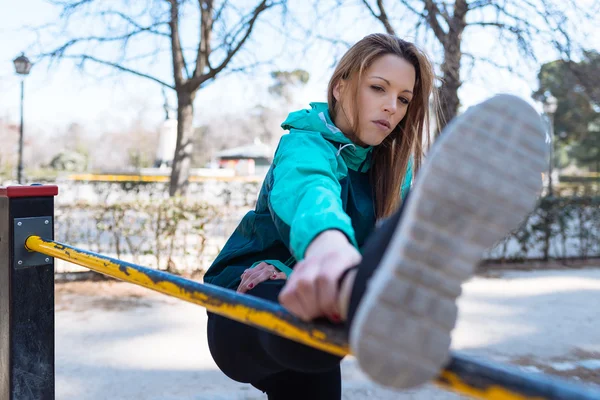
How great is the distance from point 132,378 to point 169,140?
59.0 ft

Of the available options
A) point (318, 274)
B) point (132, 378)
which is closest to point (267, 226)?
point (318, 274)

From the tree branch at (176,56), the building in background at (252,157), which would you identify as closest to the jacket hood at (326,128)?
the tree branch at (176,56)

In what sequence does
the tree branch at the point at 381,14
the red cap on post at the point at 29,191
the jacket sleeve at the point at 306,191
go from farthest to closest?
the tree branch at the point at 381,14 < the red cap on post at the point at 29,191 < the jacket sleeve at the point at 306,191

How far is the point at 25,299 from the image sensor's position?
184 cm

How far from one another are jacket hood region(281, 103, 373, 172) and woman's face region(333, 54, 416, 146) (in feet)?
0.12

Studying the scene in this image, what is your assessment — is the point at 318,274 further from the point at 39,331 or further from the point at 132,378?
the point at 132,378

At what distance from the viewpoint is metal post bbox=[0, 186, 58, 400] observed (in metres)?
1.82

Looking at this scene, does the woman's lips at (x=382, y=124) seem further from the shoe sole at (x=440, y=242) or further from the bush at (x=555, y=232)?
the bush at (x=555, y=232)

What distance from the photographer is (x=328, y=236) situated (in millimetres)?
850

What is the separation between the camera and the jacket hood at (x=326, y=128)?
132cm

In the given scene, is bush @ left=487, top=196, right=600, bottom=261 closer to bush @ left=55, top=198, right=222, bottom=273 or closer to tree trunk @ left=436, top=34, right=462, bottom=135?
tree trunk @ left=436, top=34, right=462, bottom=135

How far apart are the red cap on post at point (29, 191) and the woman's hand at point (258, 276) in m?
0.94

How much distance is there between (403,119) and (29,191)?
3.92ft

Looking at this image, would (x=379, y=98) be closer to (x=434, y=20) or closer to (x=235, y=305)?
(x=235, y=305)
